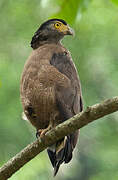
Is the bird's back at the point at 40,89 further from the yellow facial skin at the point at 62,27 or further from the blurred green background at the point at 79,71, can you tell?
the blurred green background at the point at 79,71

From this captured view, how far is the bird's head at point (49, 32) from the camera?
572 cm

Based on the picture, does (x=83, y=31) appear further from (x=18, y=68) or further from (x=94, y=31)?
(x=18, y=68)

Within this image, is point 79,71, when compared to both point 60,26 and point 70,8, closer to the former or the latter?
point 60,26

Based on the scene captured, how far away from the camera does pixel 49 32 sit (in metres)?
5.75

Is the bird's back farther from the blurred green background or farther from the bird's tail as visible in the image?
the blurred green background

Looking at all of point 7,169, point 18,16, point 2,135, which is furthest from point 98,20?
point 7,169

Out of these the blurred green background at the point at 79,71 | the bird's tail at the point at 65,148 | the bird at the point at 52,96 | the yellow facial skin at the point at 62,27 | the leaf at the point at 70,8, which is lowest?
the blurred green background at the point at 79,71

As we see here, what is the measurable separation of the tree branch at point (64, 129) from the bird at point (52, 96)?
0.49 metres

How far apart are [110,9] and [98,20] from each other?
0.59m

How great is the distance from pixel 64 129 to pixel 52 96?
0.85 metres

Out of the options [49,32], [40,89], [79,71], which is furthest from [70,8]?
[79,71]

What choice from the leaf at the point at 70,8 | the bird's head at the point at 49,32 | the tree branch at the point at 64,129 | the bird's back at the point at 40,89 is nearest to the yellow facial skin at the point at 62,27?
the bird's head at the point at 49,32

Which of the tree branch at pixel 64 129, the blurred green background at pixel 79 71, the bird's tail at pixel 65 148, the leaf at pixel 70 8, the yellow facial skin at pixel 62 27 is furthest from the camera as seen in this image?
the blurred green background at pixel 79 71

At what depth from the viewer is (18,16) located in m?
13.7
